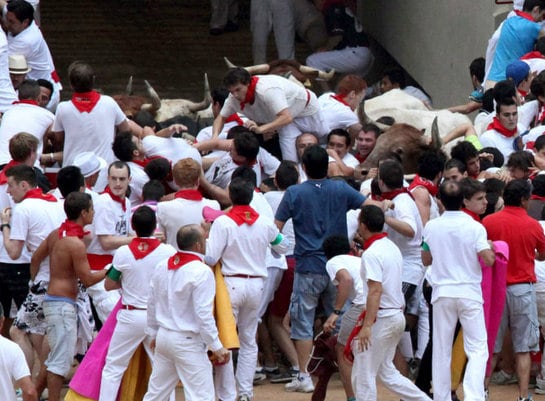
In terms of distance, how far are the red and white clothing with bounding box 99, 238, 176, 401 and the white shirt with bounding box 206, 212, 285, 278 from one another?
503mm

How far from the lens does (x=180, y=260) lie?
13.0 meters

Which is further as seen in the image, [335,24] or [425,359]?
[335,24]

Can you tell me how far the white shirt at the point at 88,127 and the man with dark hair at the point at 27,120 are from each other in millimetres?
155

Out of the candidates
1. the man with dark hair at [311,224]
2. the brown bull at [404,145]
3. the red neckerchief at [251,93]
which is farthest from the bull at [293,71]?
the man with dark hair at [311,224]

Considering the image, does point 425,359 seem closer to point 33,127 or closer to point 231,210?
point 231,210

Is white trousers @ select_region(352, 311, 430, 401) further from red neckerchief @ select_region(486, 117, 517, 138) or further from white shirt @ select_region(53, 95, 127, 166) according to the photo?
red neckerchief @ select_region(486, 117, 517, 138)

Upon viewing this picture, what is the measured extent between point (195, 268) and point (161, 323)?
494 millimetres

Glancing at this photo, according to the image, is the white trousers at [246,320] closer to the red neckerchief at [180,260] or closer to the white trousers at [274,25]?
the red neckerchief at [180,260]

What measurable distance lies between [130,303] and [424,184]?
3.15 metres

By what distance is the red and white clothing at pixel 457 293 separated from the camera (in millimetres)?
13680

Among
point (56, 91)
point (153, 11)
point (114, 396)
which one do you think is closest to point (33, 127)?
point (56, 91)

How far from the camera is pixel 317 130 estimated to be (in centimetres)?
1711

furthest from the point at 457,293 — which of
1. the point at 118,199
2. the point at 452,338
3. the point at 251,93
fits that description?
the point at 251,93

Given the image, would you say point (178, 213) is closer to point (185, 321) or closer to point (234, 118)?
point (185, 321)
